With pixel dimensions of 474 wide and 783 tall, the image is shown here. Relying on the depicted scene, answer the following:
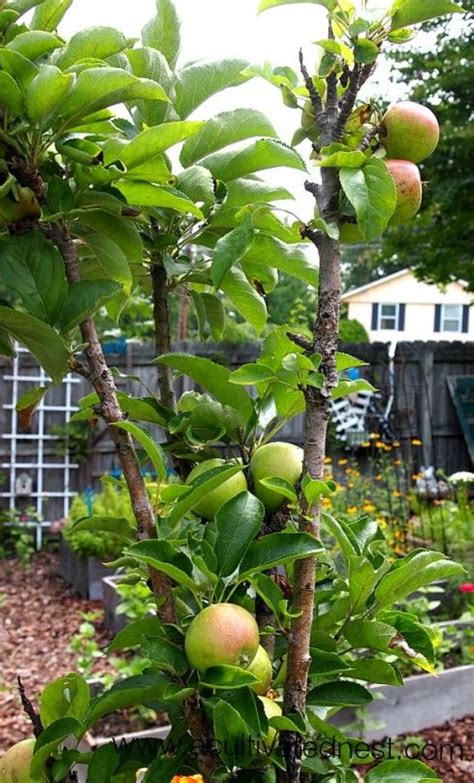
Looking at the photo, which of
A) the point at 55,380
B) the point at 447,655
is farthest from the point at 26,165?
the point at 447,655

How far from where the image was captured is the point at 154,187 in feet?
2.21

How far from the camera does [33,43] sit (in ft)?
2.11

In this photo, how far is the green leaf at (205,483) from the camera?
2.17 ft

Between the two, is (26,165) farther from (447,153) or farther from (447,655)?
(447,153)

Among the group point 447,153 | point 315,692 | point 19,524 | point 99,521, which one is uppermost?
point 447,153

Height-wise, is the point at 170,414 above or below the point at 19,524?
above

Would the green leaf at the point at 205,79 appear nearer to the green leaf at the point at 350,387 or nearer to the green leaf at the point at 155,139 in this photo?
the green leaf at the point at 155,139

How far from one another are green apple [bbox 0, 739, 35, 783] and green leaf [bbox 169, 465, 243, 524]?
30 cm

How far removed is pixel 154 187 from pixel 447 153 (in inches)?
299

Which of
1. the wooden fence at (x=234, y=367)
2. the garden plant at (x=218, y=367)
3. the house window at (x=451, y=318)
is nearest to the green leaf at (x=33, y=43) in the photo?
the garden plant at (x=218, y=367)

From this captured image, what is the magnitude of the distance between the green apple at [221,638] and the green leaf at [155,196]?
33 cm

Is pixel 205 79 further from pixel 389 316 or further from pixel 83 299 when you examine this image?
pixel 389 316

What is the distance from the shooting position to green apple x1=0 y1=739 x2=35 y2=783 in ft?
2.49

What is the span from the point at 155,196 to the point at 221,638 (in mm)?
370
